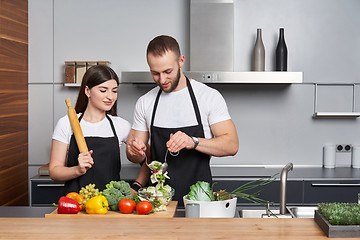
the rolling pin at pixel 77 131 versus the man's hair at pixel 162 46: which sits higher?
the man's hair at pixel 162 46

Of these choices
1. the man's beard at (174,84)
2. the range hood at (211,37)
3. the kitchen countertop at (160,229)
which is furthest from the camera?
the range hood at (211,37)

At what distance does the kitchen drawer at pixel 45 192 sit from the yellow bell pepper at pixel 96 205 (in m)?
1.70

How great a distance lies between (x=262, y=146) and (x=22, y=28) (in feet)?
7.61

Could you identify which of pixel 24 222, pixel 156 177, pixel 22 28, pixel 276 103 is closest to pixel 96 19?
pixel 22 28

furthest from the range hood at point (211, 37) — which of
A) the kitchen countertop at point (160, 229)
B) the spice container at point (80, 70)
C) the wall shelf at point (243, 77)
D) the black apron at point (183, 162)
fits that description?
the kitchen countertop at point (160, 229)

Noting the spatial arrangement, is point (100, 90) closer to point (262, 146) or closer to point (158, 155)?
point (158, 155)

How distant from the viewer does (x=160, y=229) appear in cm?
130

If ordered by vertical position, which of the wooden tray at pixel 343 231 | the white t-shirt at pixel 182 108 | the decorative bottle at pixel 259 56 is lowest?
the wooden tray at pixel 343 231

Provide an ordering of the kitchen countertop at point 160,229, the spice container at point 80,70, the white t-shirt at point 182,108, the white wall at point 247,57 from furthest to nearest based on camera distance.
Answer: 1. the white wall at point 247,57
2. the spice container at point 80,70
3. the white t-shirt at point 182,108
4. the kitchen countertop at point 160,229

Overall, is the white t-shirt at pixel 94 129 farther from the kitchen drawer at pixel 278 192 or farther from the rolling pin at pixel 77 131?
the kitchen drawer at pixel 278 192

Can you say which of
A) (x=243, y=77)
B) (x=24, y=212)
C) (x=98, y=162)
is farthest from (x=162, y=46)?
(x=243, y=77)

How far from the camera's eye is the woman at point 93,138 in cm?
230

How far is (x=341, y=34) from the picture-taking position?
12.8ft

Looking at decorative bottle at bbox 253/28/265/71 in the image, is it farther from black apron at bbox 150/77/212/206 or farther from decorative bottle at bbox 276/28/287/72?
black apron at bbox 150/77/212/206
